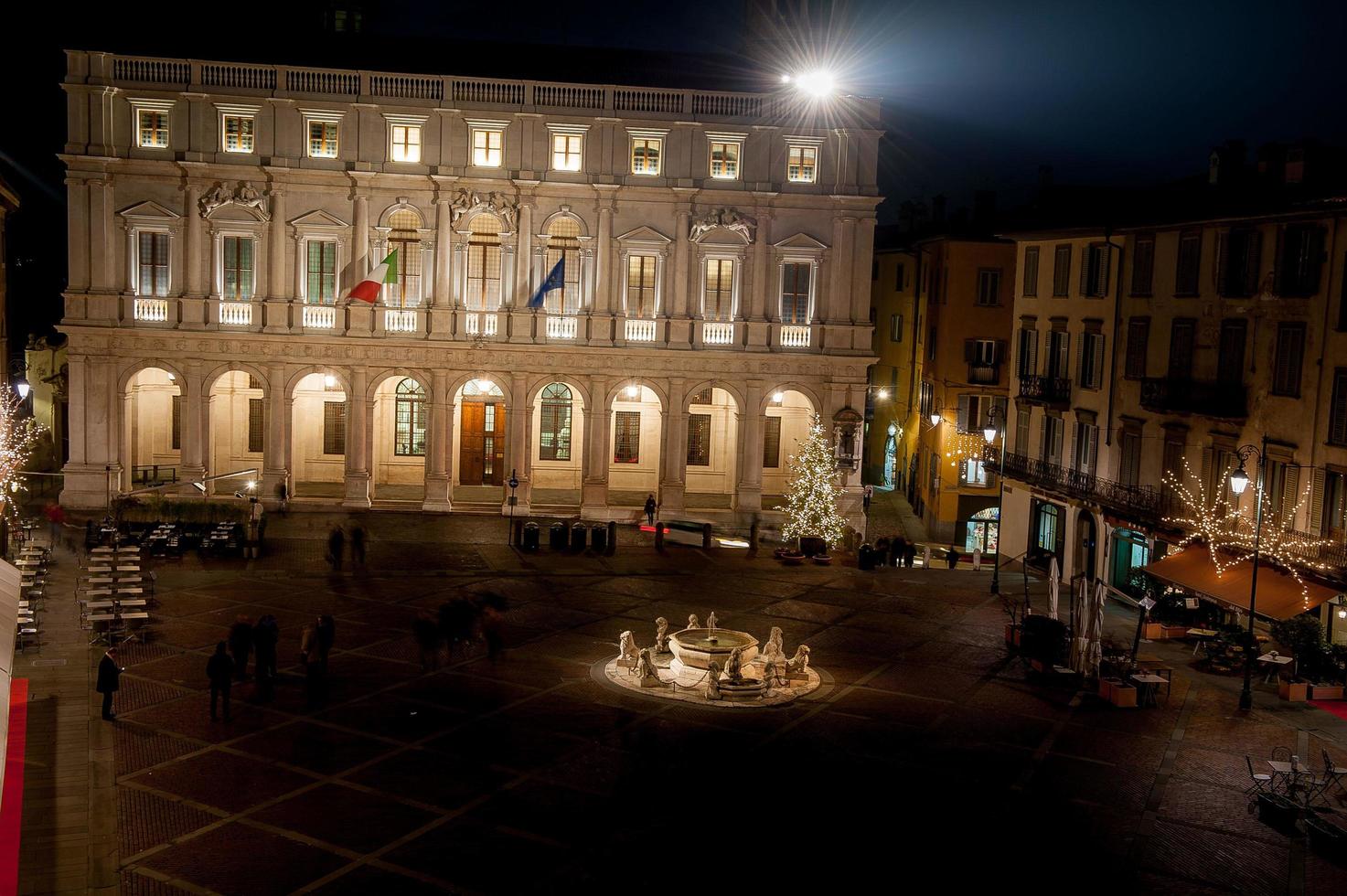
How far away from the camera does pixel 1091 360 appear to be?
43906 millimetres

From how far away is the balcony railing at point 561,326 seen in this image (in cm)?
5150

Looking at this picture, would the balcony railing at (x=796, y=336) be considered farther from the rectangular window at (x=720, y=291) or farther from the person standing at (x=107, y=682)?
the person standing at (x=107, y=682)

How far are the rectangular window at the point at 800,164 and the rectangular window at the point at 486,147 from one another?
1114 cm

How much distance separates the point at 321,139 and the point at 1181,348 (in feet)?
104

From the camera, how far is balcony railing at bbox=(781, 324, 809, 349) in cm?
5228

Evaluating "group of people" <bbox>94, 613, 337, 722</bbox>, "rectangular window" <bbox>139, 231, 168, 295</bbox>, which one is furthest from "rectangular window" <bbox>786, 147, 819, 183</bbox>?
"group of people" <bbox>94, 613, 337, 722</bbox>

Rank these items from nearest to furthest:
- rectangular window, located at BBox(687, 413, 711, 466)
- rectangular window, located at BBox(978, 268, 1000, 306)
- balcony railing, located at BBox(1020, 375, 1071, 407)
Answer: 1. balcony railing, located at BBox(1020, 375, 1071, 407)
2. rectangular window, located at BBox(687, 413, 711, 466)
3. rectangular window, located at BBox(978, 268, 1000, 306)

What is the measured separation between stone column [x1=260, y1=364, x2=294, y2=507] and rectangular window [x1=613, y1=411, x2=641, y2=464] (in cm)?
1322

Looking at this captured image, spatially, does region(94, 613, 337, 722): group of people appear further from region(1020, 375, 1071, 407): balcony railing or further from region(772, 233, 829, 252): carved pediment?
region(772, 233, 829, 252): carved pediment

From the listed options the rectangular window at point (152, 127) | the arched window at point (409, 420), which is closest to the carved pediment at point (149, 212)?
the rectangular window at point (152, 127)

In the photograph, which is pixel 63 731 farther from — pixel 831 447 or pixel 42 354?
pixel 42 354

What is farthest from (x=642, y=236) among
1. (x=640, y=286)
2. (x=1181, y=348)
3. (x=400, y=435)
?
(x=1181, y=348)

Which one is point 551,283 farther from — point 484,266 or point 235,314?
point 235,314

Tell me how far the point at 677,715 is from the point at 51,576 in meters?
21.5
